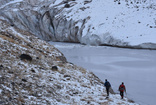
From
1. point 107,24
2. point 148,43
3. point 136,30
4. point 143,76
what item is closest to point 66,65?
point 143,76

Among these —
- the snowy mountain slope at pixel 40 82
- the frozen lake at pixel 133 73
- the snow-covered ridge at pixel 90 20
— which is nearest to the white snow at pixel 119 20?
the snow-covered ridge at pixel 90 20

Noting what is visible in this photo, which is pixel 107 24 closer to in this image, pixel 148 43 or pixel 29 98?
pixel 148 43

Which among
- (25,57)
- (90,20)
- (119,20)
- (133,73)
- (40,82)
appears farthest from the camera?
(90,20)

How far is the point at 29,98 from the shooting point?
686 centimetres

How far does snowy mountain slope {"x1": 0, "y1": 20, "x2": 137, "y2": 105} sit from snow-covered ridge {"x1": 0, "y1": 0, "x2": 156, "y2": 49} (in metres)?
13.9

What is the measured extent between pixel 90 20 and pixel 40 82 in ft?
76.5

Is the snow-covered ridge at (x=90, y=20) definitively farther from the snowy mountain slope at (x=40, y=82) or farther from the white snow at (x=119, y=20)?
the snowy mountain slope at (x=40, y=82)

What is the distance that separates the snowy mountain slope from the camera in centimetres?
700

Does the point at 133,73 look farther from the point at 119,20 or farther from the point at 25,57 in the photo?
the point at 119,20

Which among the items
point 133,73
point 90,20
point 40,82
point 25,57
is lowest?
point 133,73

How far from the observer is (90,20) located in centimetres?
3066

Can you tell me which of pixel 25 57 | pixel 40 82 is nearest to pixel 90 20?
pixel 25 57

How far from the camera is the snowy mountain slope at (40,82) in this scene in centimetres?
700

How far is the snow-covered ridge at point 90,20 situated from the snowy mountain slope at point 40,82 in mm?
13905
